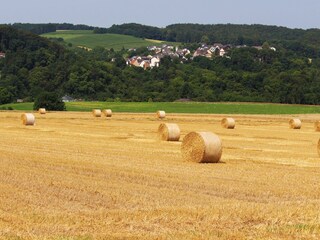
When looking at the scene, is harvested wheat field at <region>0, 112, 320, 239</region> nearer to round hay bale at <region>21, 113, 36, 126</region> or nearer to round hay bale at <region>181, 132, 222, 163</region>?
round hay bale at <region>181, 132, 222, 163</region>

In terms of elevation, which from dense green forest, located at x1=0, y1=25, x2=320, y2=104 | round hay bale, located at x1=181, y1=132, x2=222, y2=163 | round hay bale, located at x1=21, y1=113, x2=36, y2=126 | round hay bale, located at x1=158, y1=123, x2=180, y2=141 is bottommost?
dense green forest, located at x1=0, y1=25, x2=320, y2=104

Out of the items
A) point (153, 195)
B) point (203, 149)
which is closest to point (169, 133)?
point (203, 149)

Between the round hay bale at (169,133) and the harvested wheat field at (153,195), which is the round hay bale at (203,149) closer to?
the harvested wheat field at (153,195)

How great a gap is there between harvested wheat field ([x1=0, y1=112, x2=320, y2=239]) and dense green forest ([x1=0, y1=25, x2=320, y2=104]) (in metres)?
94.4

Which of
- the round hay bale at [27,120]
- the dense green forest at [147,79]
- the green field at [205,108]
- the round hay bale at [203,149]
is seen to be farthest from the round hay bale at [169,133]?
the dense green forest at [147,79]

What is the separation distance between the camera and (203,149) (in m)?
23.1

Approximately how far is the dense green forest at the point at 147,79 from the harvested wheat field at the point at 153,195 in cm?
9439

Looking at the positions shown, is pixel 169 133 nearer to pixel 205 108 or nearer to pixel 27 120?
pixel 27 120

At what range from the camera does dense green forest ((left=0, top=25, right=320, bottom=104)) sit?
125 m

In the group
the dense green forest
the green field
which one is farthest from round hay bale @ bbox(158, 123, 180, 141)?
the dense green forest

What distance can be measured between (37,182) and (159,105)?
81.3 m

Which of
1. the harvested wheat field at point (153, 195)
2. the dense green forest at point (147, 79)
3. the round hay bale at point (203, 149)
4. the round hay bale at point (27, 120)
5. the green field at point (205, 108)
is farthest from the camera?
the dense green forest at point (147, 79)

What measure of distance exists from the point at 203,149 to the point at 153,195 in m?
8.14

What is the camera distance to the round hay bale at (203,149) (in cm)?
2314
